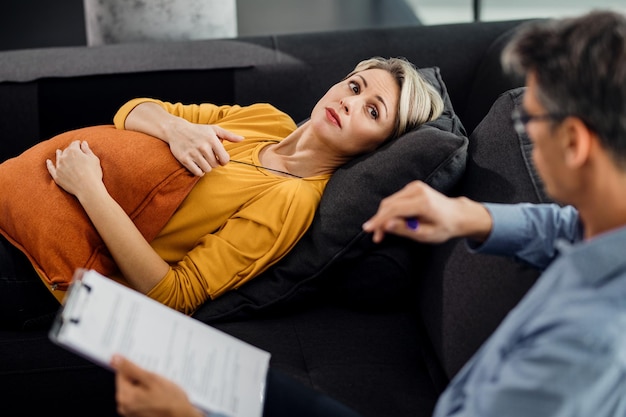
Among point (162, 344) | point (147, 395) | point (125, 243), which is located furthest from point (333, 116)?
point (147, 395)

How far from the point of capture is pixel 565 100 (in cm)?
116

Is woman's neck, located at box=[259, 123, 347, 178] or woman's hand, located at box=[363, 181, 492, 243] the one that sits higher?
woman's hand, located at box=[363, 181, 492, 243]

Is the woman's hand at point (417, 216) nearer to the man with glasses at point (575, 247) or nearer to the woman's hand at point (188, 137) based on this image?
the man with glasses at point (575, 247)

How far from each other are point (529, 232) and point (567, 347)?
40 centimetres

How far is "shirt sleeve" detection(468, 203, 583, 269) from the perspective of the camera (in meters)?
1.49

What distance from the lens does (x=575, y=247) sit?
3.89 feet

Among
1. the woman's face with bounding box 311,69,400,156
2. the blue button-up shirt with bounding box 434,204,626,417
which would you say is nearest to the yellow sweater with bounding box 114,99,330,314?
the woman's face with bounding box 311,69,400,156

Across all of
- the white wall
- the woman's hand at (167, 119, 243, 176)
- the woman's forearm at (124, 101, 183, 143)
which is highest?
the white wall

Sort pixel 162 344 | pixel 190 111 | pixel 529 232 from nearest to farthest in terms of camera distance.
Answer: pixel 162 344 < pixel 529 232 < pixel 190 111

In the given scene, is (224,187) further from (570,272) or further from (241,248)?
(570,272)

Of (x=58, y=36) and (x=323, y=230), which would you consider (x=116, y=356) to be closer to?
(x=323, y=230)

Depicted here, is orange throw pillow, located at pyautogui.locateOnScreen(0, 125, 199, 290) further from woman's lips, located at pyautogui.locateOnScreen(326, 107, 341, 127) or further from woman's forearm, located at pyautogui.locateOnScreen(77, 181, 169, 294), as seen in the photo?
woman's lips, located at pyautogui.locateOnScreen(326, 107, 341, 127)

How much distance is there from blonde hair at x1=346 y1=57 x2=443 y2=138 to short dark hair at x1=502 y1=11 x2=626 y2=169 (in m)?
0.90

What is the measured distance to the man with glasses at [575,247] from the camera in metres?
1.12
